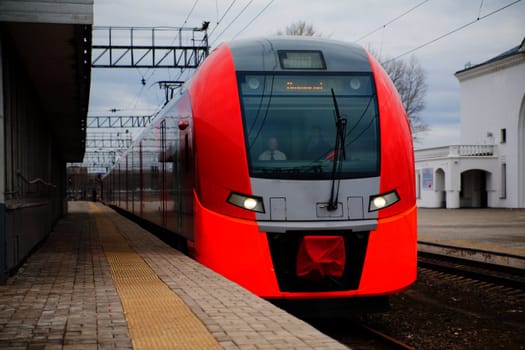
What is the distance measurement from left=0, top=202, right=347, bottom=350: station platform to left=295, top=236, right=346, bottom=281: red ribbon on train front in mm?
818

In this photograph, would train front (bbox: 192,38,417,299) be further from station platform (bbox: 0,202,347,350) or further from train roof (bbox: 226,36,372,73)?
station platform (bbox: 0,202,347,350)

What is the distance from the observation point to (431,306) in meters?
11.1

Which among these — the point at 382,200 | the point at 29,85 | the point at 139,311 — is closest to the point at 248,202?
the point at 382,200

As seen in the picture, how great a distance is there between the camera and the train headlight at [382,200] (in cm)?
862

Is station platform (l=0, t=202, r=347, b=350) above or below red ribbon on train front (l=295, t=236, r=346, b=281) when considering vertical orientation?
below

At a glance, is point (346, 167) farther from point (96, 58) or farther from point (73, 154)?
point (73, 154)

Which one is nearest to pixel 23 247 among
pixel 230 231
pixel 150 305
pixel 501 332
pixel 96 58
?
pixel 230 231

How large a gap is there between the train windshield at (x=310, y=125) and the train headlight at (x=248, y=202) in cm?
28

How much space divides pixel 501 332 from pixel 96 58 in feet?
67.0

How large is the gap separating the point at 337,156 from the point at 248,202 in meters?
1.16

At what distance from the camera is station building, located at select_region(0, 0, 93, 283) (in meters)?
9.19

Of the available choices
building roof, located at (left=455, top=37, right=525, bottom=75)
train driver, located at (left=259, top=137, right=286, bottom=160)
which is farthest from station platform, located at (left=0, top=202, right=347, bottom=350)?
building roof, located at (left=455, top=37, right=525, bottom=75)

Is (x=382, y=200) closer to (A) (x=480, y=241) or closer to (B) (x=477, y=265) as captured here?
(B) (x=477, y=265)

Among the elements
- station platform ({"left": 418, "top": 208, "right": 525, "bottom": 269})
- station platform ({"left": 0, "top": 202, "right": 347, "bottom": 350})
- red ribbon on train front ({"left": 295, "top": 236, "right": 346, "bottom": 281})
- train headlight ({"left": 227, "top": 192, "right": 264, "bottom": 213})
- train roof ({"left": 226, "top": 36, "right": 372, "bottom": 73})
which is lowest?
station platform ({"left": 418, "top": 208, "right": 525, "bottom": 269})
